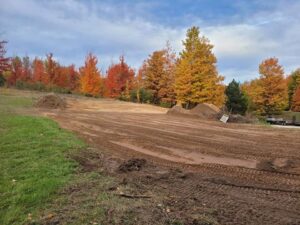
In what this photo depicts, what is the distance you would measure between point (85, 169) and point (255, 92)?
145ft

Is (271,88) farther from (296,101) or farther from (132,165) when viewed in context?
(132,165)

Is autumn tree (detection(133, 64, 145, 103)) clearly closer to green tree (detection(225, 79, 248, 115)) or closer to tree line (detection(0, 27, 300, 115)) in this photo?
tree line (detection(0, 27, 300, 115))

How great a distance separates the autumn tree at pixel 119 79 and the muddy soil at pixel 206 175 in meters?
41.9

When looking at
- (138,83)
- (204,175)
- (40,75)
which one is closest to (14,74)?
(40,75)

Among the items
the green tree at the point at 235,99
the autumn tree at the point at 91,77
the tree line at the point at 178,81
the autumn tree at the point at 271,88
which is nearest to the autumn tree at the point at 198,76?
the tree line at the point at 178,81

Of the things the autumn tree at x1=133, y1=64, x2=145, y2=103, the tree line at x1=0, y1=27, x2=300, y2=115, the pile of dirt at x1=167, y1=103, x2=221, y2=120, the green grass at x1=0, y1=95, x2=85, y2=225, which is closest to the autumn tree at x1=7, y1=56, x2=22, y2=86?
the tree line at x1=0, y1=27, x2=300, y2=115

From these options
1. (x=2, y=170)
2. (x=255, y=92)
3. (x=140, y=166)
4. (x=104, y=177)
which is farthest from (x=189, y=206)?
(x=255, y=92)

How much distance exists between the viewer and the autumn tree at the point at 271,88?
155ft

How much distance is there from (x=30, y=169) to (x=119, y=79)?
1910 inches

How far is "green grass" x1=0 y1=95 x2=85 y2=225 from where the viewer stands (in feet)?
17.1

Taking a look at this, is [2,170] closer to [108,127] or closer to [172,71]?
[108,127]

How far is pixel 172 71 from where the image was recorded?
4700 centimetres

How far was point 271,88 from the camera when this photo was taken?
47688 millimetres

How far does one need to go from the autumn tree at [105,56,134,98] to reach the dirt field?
1649 inches
